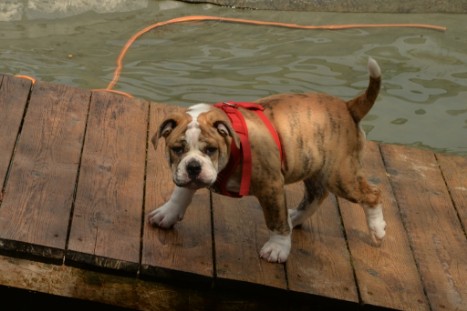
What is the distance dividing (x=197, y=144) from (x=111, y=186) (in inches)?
42.2

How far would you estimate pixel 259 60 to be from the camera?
24.1ft

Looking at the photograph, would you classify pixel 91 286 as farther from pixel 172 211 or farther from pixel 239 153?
pixel 239 153

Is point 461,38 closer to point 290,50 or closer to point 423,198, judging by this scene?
point 290,50

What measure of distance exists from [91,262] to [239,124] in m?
0.94

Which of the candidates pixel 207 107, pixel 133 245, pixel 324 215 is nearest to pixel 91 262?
pixel 133 245

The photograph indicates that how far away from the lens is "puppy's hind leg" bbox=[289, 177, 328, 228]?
448 cm

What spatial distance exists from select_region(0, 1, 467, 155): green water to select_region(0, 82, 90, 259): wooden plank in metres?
1.44

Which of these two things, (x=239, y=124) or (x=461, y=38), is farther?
(x=461, y=38)

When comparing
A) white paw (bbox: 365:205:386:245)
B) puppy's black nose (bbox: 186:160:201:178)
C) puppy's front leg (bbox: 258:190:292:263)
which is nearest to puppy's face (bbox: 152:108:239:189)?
puppy's black nose (bbox: 186:160:201:178)

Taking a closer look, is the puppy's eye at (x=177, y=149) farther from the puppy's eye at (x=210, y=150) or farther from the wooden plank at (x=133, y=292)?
the wooden plank at (x=133, y=292)

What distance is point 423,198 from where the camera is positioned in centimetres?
510

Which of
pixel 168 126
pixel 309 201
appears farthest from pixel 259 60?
pixel 168 126

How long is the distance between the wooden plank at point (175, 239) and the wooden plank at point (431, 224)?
3.44ft

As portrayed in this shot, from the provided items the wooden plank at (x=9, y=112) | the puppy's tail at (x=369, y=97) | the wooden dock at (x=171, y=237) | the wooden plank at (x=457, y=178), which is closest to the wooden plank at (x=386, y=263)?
the wooden dock at (x=171, y=237)
